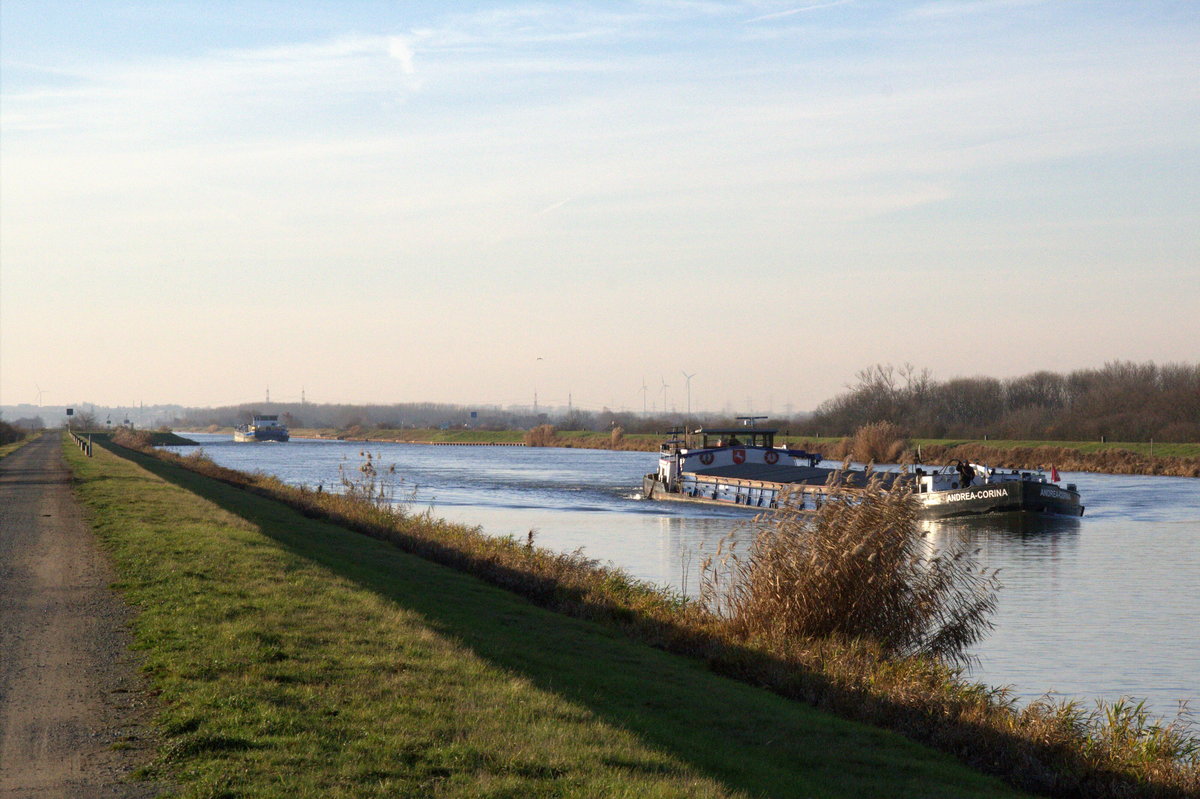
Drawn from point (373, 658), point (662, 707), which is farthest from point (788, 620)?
point (373, 658)

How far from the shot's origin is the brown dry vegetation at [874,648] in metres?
11.4

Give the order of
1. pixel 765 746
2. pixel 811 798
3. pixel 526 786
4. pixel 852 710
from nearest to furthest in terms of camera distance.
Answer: pixel 526 786 < pixel 811 798 < pixel 765 746 < pixel 852 710

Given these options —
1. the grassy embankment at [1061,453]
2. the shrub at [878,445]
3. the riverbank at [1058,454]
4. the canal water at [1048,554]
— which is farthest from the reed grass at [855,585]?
the shrub at [878,445]

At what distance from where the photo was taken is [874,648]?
1547cm

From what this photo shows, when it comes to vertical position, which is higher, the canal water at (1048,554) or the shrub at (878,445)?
the shrub at (878,445)

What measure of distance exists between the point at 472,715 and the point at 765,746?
9.58ft

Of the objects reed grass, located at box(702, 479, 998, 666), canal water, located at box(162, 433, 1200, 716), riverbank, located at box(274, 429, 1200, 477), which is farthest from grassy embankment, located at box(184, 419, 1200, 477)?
reed grass, located at box(702, 479, 998, 666)

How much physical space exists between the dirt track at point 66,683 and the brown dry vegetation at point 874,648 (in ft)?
25.3

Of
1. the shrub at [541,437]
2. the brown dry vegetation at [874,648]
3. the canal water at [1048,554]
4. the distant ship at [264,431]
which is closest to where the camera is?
the brown dry vegetation at [874,648]

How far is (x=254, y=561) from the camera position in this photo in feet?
55.8

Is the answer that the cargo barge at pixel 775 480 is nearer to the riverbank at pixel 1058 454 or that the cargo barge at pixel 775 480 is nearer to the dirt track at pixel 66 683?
the riverbank at pixel 1058 454

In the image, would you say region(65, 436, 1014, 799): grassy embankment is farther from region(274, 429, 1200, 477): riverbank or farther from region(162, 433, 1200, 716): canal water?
region(274, 429, 1200, 477): riverbank

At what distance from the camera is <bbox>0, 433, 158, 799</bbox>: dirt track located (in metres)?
7.32

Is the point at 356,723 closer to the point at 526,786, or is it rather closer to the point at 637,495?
the point at 526,786
